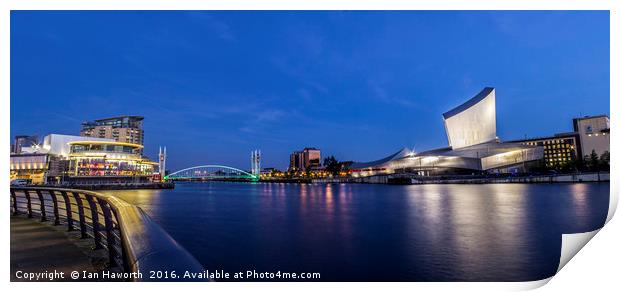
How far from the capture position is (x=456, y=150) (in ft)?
116

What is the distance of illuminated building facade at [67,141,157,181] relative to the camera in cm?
3519

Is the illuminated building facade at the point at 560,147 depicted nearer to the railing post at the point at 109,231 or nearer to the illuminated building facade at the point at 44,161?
the illuminated building facade at the point at 44,161

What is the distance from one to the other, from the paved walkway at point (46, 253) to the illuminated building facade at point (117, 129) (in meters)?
57.6

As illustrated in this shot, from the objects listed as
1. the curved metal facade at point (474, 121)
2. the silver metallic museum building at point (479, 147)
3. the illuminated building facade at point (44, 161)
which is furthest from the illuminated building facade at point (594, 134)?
the illuminated building facade at point (44, 161)

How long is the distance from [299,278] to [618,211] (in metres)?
2.36

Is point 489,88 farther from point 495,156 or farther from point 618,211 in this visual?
point 618,211

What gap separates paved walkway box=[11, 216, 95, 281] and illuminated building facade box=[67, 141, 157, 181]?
120 ft

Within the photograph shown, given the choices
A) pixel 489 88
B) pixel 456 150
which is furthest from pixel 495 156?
pixel 489 88

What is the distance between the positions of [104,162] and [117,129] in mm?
21259

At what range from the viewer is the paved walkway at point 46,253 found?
153 centimetres

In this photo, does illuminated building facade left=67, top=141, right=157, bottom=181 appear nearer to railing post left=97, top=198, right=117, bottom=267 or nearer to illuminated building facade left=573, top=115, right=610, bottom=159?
railing post left=97, top=198, right=117, bottom=267

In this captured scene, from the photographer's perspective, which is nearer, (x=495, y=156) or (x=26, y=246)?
(x=26, y=246)

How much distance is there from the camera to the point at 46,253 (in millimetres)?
1703
